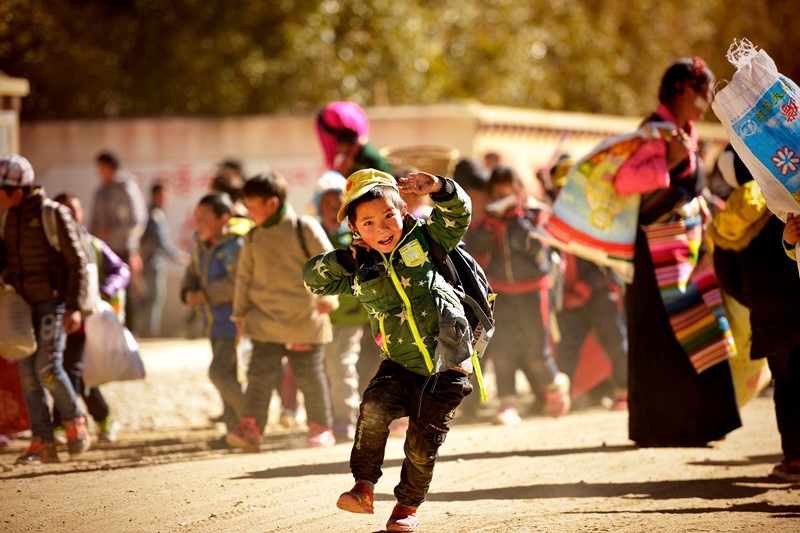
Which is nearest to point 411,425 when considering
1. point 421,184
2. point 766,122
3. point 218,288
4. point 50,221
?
point 421,184

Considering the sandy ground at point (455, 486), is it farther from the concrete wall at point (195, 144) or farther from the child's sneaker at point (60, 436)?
the concrete wall at point (195, 144)

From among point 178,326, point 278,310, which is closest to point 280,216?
point 278,310

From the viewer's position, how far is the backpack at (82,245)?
8.48 meters

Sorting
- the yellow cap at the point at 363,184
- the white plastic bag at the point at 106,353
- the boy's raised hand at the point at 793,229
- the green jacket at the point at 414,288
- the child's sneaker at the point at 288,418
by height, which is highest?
the yellow cap at the point at 363,184

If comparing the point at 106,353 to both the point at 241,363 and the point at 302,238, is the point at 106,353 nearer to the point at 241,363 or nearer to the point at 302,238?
the point at 241,363

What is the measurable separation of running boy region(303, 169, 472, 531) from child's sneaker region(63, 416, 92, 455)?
3032mm

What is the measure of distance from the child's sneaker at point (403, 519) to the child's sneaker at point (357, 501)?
0.15m

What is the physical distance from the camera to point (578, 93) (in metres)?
28.2

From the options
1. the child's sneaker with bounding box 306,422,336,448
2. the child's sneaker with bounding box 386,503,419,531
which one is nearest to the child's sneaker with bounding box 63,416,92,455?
the child's sneaker with bounding box 306,422,336,448

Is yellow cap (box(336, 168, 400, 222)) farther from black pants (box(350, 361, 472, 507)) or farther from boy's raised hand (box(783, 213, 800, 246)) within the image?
boy's raised hand (box(783, 213, 800, 246))

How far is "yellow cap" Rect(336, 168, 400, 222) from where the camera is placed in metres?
6.07

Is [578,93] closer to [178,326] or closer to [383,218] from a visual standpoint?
[178,326]

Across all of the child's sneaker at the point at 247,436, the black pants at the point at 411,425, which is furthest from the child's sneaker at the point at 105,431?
the black pants at the point at 411,425

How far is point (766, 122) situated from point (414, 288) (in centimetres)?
204
